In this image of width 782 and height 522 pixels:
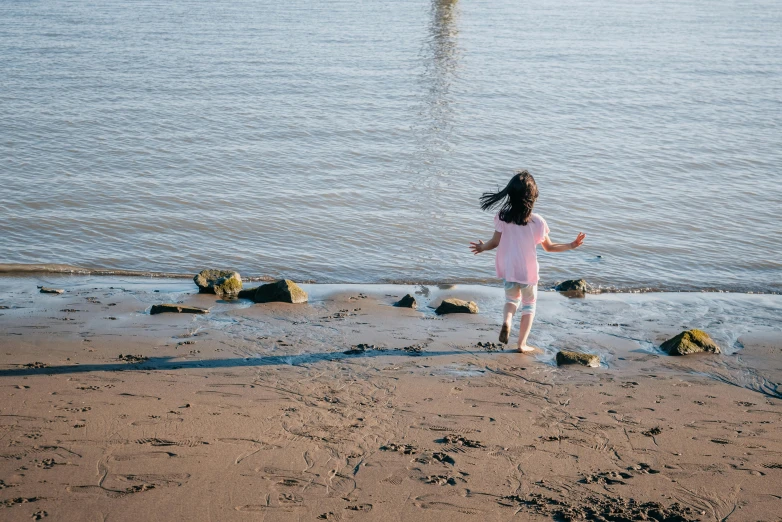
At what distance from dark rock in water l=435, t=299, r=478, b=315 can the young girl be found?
4.31 ft

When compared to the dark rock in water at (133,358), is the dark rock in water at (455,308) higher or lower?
higher

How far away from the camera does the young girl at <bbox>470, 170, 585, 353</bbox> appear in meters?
7.01

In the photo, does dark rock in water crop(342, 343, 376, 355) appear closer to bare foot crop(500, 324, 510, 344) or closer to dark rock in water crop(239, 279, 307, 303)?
bare foot crop(500, 324, 510, 344)

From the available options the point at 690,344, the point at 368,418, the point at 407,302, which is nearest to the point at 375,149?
the point at 407,302

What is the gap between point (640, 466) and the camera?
508 centimetres

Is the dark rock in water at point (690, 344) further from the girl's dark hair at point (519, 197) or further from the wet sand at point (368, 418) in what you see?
the girl's dark hair at point (519, 197)

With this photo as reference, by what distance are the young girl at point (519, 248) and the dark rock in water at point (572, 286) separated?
104 inches

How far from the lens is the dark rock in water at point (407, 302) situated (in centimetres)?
881

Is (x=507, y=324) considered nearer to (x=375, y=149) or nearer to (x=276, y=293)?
(x=276, y=293)

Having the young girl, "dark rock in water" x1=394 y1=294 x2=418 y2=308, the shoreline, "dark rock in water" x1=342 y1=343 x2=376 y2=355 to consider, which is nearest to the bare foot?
the young girl

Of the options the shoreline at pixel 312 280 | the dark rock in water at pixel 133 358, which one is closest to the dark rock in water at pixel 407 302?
the shoreline at pixel 312 280

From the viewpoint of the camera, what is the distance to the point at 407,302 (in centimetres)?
883

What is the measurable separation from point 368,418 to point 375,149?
1175cm

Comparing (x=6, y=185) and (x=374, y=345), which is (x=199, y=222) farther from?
(x=374, y=345)
